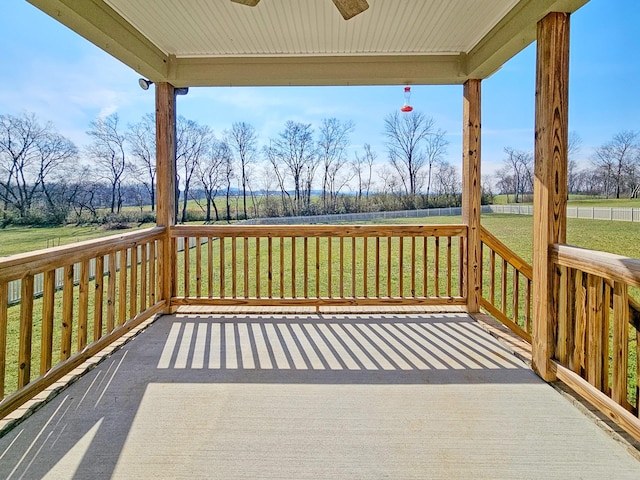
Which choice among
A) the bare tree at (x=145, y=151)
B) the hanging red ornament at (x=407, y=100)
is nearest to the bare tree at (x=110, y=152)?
the bare tree at (x=145, y=151)

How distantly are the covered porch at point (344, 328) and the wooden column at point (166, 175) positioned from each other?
0.9 inches

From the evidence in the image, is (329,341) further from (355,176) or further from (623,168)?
(623,168)

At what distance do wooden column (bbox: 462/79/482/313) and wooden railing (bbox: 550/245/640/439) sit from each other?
1366 millimetres

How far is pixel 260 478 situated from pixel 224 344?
1.58m

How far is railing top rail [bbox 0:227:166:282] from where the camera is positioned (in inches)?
76.2

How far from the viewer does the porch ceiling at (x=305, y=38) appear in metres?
2.61

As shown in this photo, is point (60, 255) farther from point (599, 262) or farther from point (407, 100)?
point (407, 100)

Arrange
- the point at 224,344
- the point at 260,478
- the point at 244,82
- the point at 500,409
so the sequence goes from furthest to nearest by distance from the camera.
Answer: the point at 244,82, the point at 224,344, the point at 500,409, the point at 260,478

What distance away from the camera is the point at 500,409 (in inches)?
82.1

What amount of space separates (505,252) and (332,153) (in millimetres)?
2144

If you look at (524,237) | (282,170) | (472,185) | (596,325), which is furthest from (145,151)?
(596,325)

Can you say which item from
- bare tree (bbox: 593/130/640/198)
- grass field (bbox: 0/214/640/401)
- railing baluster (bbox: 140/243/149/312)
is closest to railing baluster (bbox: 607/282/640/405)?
grass field (bbox: 0/214/640/401)

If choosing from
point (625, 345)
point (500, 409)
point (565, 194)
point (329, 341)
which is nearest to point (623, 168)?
point (565, 194)

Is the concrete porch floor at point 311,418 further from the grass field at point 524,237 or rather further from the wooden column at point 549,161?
the grass field at point 524,237
